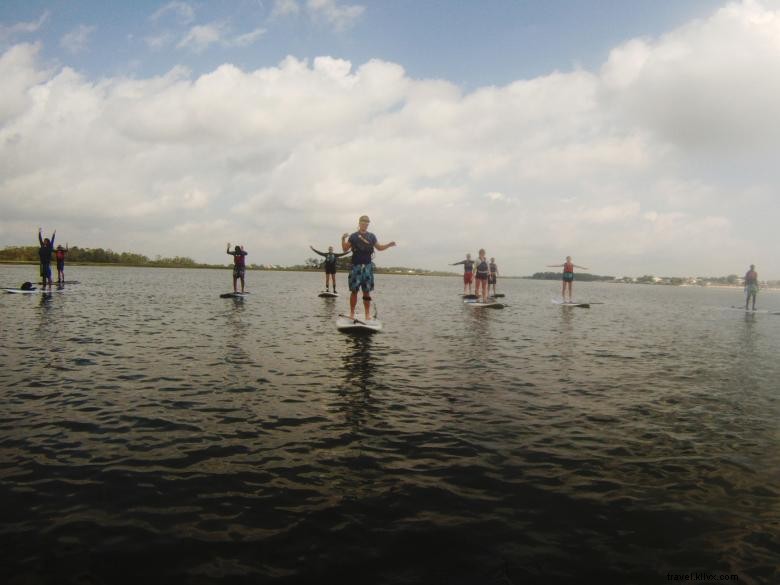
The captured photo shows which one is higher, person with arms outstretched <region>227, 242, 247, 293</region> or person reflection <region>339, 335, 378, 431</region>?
person with arms outstretched <region>227, 242, 247, 293</region>

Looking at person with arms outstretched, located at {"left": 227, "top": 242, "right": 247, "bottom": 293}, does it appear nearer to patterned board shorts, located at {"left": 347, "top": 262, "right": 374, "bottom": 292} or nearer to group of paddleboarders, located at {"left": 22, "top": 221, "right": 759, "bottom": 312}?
group of paddleboarders, located at {"left": 22, "top": 221, "right": 759, "bottom": 312}

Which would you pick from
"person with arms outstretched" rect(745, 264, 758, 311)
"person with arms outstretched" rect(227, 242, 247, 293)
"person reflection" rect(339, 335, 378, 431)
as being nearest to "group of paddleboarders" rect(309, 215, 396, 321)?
"person reflection" rect(339, 335, 378, 431)

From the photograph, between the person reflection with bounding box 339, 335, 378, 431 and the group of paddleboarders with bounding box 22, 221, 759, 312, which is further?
the group of paddleboarders with bounding box 22, 221, 759, 312

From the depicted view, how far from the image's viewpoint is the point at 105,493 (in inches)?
225

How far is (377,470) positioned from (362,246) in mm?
13480

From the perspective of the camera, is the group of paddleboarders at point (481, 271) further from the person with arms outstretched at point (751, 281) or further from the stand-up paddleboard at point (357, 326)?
the person with arms outstretched at point (751, 281)

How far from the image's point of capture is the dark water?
4.54 meters

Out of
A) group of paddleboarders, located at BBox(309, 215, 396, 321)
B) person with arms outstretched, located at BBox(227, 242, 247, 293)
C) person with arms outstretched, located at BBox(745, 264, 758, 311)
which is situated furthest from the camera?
person with arms outstretched, located at BBox(745, 264, 758, 311)

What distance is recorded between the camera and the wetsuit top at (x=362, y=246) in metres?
19.2

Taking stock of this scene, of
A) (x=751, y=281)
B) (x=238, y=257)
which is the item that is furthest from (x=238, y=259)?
(x=751, y=281)

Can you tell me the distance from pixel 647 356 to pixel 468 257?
93.7ft

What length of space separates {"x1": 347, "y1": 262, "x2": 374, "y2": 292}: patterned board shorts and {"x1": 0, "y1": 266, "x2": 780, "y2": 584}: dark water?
578cm

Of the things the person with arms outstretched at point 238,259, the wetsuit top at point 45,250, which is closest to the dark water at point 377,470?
the person with arms outstretched at point 238,259

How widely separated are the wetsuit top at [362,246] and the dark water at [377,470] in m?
5.97
